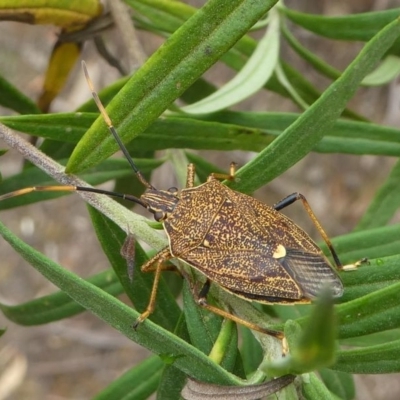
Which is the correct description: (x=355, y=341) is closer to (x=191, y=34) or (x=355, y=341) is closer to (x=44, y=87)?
(x=191, y=34)

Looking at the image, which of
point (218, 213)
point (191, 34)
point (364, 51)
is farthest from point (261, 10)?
point (218, 213)

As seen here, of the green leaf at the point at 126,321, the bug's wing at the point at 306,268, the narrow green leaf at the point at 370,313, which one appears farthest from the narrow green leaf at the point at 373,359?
the bug's wing at the point at 306,268

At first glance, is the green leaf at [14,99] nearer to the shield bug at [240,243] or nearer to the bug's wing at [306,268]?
the shield bug at [240,243]

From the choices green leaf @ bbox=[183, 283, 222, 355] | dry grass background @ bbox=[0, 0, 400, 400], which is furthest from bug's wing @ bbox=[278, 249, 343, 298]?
dry grass background @ bbox=[0, 0, 400, 400]

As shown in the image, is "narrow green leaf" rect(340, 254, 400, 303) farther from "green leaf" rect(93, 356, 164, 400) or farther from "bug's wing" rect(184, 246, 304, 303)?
"green leaf" rect(93, 356, 164, 400)

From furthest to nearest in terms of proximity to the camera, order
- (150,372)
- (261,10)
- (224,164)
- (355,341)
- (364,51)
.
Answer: (224,164) < (150,372) < (355,341) < (364,51) < (261,10)

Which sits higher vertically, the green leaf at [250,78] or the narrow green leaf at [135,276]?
the green leaf at [250,78]
